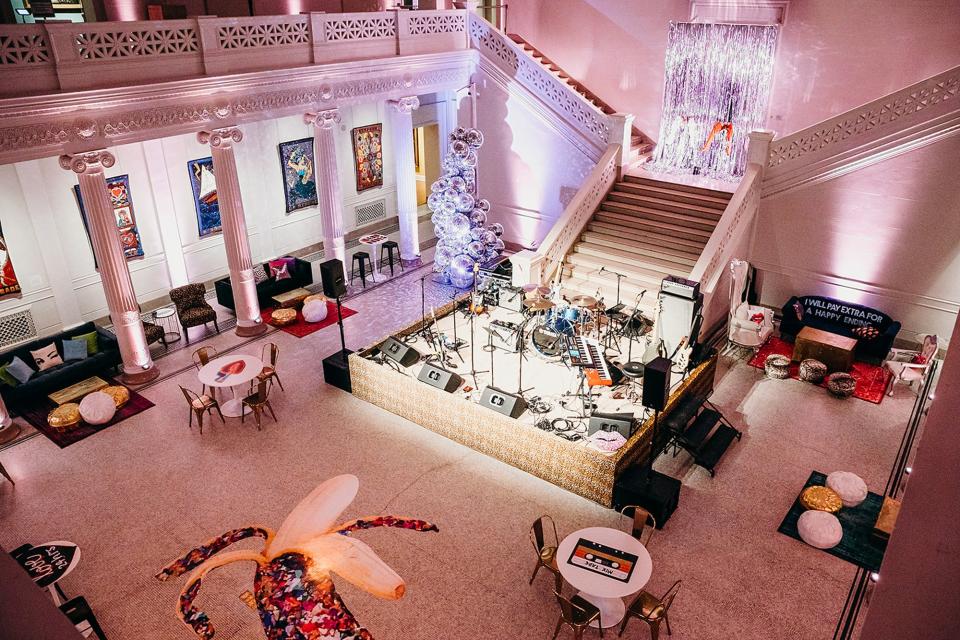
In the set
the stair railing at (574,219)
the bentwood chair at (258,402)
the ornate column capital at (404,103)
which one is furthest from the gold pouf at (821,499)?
the ornate column capital at (404,103)

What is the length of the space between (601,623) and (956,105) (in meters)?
9.06

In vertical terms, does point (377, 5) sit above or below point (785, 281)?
above

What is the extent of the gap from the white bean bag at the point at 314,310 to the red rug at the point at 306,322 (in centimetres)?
11

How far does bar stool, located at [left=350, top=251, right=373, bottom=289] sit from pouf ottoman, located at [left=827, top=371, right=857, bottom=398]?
8.63 meters

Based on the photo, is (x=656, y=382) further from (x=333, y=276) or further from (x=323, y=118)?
(x=323, y=118)

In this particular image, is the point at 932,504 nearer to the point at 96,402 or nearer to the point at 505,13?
the point at 96,402

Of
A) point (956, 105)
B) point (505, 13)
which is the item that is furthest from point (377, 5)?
point (956, 105)

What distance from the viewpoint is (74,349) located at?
10547mm

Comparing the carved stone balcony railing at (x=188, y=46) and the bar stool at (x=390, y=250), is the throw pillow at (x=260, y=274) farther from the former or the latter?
the carved stone balcony railing at (x=188, y=46)

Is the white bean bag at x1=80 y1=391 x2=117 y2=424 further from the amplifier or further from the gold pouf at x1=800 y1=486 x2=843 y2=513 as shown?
the gold pouf at x1=800 y1=486 x2=843 y2=513

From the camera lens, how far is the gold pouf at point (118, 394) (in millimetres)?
9875

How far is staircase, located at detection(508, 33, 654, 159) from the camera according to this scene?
48.1 feet

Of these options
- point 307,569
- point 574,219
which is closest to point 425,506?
point 307,569

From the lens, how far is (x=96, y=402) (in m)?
9.55
